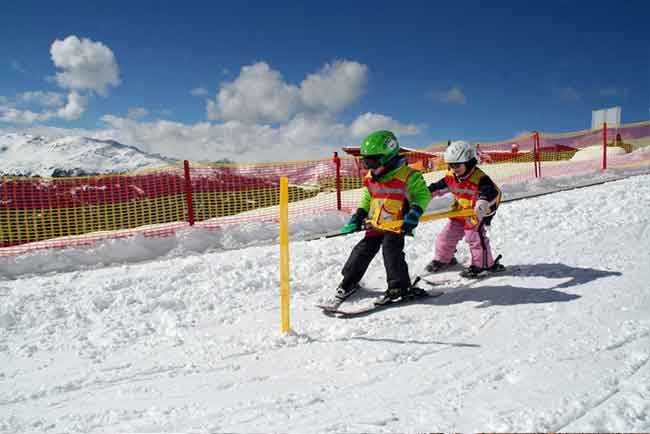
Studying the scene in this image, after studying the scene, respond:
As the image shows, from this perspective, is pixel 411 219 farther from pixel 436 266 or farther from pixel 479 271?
pixel 436 266

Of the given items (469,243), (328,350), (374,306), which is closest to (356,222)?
(374,306)

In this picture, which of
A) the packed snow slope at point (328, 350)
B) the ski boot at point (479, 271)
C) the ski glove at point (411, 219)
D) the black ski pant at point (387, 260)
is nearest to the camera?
the packed snow slope at point (328, 350)

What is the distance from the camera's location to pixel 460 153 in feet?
14.6

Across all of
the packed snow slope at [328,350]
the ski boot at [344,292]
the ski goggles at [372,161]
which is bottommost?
the packed snow slope at [328,350]

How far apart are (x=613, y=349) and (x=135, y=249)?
267 inches

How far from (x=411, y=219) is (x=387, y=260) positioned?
1.77 ft

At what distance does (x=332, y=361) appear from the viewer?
9.55 ft

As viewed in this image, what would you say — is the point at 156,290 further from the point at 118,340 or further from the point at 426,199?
the point at 426,199

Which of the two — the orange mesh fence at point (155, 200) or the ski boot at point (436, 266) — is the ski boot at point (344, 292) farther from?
the orange mesh fence at point (155, 200)

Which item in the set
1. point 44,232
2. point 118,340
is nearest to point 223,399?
point 118,340

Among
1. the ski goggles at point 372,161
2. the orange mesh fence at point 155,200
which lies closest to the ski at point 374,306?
the ski goggles at point 372,161

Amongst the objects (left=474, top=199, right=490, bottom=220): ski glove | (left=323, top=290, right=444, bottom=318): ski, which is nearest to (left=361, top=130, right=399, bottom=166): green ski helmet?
(left=474, top=199, right=490, bottom=220): ski glove

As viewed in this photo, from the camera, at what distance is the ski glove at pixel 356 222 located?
386 cm

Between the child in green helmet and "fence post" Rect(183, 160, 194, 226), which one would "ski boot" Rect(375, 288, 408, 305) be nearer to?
the child in green helmet
